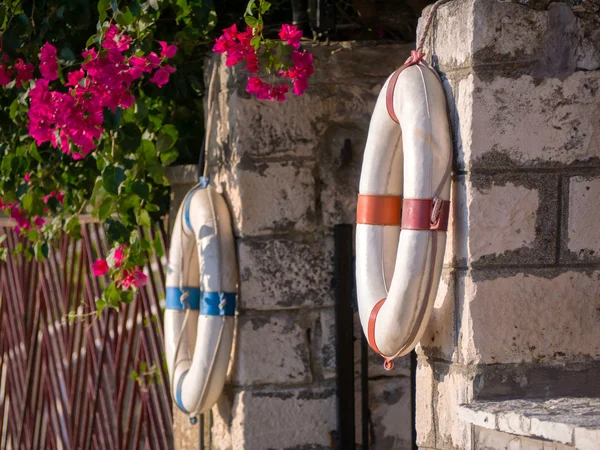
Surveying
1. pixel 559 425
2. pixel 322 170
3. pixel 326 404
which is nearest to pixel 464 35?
pixel 559 425

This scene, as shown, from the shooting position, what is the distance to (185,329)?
3953 mm

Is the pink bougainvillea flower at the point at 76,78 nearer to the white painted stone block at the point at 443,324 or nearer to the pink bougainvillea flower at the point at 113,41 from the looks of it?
the pink bougainvillea flower at the point at 113,41

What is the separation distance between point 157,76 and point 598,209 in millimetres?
1679

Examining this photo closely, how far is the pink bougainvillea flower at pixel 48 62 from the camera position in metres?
3.85

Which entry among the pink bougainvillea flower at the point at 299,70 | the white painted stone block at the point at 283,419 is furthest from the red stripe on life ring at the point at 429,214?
the white painted stone block at the point at 283,419

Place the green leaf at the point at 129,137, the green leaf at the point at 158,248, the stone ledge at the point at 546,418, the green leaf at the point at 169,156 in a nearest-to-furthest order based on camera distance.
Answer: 1. the stone ledge at the point at 546,418
2. the green leaf at the point at 129,137
3. the green leaf at the point at 169,156
4. the green leaf at the point at 158,248

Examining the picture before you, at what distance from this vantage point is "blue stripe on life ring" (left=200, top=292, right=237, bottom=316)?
3.76 metres

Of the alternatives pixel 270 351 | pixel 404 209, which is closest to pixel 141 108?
pixel 270 351

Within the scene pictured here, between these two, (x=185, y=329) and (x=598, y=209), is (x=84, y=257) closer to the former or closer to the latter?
(x=185, y=329)

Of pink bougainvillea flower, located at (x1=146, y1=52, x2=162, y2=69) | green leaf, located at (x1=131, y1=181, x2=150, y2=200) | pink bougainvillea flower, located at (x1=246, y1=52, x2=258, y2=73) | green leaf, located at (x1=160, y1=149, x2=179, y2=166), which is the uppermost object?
pink bougainvillea flower, located at (x1=146, y1=52, x2=162, y2=69)

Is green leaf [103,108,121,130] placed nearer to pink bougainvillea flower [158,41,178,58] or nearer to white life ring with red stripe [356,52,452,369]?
pink bougainvillea flower [158,41,178,58]

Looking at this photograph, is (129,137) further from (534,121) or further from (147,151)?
(534,121)

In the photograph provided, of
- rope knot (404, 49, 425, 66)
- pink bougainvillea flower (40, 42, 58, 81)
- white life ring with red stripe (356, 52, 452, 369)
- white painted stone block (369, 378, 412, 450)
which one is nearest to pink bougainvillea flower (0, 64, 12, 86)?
pink bougainvillea flower (40, 42, 58, 81)

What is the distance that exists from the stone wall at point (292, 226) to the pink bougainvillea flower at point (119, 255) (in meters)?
0.55
